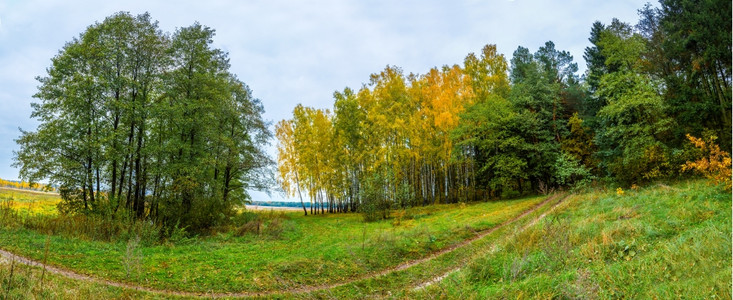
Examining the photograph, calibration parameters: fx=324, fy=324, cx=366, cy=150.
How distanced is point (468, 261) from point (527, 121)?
862 inches

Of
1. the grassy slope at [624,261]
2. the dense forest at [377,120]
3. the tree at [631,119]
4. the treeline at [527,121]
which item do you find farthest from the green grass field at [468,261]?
the treeline at [527,121]

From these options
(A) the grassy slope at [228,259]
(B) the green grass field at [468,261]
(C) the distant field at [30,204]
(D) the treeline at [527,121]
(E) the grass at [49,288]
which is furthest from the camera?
(D) the treeline at [527,121]

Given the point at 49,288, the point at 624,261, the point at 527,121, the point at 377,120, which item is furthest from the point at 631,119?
the point at 49,288

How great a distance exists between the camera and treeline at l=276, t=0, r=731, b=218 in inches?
662

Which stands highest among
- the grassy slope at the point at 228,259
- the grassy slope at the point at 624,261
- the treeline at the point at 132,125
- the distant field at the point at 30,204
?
the treeline at the point at 132,125

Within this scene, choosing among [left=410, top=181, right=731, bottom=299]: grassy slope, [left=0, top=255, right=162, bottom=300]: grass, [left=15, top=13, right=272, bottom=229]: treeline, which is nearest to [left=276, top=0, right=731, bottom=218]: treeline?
[left=410, top=181, right=731, bottom=299]: grassy slope

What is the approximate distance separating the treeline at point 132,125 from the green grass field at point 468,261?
14.6 ft

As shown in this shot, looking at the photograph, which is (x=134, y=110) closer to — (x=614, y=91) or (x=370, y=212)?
(x=370, y=212)

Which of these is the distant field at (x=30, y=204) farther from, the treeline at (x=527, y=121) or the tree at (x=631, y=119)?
the tree at (x=631, y=119)

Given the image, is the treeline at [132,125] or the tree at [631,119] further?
the tree at [631,119]

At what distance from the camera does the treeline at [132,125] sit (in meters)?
15.6

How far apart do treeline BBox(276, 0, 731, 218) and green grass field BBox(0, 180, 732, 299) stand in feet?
25.8

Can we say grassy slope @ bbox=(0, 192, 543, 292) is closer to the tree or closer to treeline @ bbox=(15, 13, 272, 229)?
treeline @ bbox=(15, 13, 272, 229)

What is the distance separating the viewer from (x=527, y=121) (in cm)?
2631
